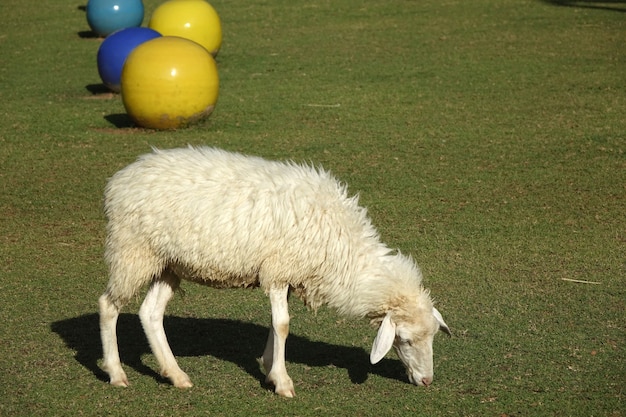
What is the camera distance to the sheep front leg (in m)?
5.75

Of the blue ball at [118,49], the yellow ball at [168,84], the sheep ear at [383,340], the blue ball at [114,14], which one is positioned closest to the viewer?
the sheep ear at [383,340]

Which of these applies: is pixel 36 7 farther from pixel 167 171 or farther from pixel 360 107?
pixel 167 171

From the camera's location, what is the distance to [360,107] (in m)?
13.9

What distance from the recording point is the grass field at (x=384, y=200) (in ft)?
19.8

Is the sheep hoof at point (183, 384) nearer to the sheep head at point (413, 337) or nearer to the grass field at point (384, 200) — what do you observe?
the grass field at point (384, 200)

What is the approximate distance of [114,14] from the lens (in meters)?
18.6

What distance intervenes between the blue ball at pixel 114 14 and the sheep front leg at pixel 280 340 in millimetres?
13753

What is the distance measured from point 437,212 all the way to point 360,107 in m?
4.53

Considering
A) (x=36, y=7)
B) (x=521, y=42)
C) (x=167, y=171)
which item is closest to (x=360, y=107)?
(x=521, y=42)

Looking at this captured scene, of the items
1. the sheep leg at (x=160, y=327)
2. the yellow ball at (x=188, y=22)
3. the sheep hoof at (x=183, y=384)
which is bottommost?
the yellow ball at (x=188, y=22)

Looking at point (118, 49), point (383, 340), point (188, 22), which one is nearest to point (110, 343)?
point (383, 340)

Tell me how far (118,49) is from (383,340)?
9.64m

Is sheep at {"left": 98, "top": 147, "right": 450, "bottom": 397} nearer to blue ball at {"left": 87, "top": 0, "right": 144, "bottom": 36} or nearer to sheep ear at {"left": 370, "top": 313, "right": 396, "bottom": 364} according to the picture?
sheep ear at {"left": 370, "top": 313, "right": 396, "bottom": 364}

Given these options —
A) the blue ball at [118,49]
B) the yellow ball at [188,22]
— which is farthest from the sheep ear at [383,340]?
the yellow ball at [188,22]
